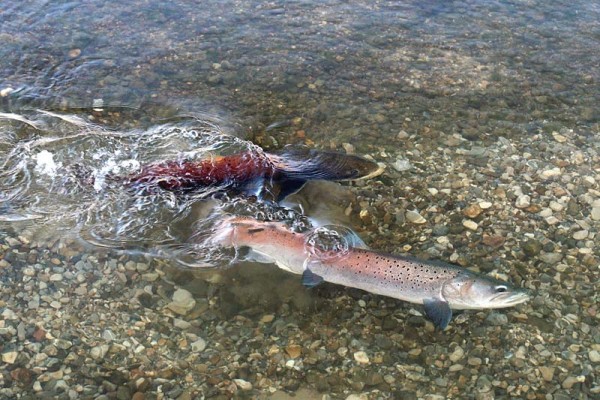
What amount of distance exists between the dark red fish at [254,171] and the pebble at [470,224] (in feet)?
3.01

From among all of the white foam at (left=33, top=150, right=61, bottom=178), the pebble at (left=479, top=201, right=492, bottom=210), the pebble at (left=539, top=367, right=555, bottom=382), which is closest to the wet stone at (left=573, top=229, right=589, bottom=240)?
the pebble at (left=479, top=201, right=492, bottom=210)

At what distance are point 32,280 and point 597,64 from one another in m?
6.42

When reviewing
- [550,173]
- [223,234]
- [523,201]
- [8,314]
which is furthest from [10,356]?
[550,173]

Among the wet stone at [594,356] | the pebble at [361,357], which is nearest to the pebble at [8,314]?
the pebble at [361,357]

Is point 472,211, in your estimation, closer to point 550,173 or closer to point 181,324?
point 550,173

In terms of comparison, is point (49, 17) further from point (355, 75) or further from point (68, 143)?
point (355, 75)

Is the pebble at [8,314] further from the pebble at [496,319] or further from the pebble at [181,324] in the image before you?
the pebble at [496,319]

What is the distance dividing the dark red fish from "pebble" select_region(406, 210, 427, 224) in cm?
54

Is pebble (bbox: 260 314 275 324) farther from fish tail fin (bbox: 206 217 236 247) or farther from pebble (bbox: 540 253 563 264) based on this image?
pebble (bbox: 540 253 563 264)

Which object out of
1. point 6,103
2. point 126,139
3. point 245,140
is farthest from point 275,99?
point 6,103

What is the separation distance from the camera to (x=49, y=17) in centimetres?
807

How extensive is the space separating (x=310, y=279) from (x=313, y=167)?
4.73 ft

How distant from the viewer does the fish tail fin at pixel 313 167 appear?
17.9ft

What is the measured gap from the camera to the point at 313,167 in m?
5.65
